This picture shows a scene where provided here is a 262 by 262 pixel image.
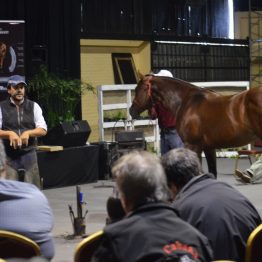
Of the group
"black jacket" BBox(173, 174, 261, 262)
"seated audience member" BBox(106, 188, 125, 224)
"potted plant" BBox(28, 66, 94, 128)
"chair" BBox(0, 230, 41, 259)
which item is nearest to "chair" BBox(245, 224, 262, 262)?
"black jacket" BBox(173, 174, 261, 262)

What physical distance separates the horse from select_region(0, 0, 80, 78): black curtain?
17.7 ft

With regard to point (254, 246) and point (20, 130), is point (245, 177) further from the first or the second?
point (254, 246)

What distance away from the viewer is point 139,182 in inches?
119

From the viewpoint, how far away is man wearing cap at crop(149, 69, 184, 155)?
9.92 metres

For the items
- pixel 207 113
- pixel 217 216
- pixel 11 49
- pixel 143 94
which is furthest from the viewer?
pixel 11 49

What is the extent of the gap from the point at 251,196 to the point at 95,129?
6123 millimetres

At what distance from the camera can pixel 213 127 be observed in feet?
32.0

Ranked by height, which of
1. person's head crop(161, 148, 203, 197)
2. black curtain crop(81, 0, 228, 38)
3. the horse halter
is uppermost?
black curtain crop(81, 0, 228, 38)

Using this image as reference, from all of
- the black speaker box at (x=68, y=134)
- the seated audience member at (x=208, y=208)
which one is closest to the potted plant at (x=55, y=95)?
the black speaker box at (x=68, y=134)

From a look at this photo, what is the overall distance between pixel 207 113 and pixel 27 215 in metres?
5.91

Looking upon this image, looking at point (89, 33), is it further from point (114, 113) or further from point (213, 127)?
point (213, 127)

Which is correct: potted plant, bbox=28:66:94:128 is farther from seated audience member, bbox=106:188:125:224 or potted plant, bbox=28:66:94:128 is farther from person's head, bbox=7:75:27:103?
seated audience member, bbox=106:188:125:224

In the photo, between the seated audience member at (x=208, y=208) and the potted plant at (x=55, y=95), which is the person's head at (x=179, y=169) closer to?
the seated audience member at (x=208, y=208)

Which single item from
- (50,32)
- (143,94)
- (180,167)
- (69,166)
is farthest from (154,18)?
(180,167)
